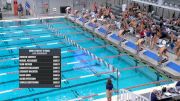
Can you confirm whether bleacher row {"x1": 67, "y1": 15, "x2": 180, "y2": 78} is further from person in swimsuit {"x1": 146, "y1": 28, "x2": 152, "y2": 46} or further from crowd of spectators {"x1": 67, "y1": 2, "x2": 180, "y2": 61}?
person in swimsuit {"x1": 146, "y1": 28, "x2": 152, "y2": 46}

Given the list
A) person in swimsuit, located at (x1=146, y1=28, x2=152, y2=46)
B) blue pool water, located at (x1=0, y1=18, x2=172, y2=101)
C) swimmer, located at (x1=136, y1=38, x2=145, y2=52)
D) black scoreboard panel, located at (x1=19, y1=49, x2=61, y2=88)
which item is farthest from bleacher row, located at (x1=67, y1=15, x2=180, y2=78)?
black scoreboard panel, located at (x1=19, y1=49, x2=61, y2=88)

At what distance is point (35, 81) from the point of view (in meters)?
8.04

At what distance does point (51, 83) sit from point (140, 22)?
11.5 meters

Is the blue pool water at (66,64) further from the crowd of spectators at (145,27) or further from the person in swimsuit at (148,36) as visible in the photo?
the person in swimsuit at (148,36)

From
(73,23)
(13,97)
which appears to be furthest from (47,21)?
(13,97)

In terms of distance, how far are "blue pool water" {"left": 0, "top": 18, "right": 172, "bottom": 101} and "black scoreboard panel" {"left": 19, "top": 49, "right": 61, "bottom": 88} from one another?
3.69m

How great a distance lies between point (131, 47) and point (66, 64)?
3800 mm

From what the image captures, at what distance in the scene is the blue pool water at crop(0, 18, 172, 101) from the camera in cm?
1213

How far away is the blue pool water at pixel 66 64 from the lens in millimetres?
12133

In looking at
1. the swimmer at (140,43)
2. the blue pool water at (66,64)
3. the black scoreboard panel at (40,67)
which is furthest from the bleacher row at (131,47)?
the black scoreboard panel at (40,67)

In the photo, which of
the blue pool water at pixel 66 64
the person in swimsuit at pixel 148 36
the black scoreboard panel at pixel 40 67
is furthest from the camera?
the person in swimsuit at pixel 148 36

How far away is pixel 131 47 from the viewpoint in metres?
16.5

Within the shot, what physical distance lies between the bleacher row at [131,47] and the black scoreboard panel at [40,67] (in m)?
6.84

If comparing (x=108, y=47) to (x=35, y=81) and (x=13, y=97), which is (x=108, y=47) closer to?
(x=13, y=97)
